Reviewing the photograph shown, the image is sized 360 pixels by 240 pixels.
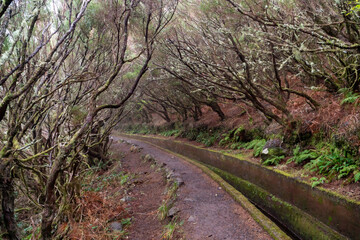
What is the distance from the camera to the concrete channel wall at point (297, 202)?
401 cm

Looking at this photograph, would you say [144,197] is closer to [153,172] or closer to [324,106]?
[153,172]

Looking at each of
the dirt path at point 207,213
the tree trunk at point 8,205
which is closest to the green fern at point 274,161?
the dirt path at point 207,213

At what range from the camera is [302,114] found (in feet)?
22.4

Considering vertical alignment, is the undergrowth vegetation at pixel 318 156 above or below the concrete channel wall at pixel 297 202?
above

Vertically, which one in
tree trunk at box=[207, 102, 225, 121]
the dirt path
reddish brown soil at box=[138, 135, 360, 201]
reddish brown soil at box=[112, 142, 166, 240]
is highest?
tree trunk at box=[207, 102, 225, 121]

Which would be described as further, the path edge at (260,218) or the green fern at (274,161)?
the green fern at (274,161)

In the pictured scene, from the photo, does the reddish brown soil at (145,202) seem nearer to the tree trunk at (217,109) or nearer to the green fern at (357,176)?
the green fern at (357,176)

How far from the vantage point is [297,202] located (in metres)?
5.14

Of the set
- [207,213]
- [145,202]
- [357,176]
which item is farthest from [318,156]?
[145,202]

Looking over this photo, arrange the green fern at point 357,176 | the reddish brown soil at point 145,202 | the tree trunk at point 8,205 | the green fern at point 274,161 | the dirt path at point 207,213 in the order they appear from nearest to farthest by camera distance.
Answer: the tree trunk at point 8,205
the green fern at point 357,176
the dirt path at point 207,213
the reddish brown soil at point 145,202
the green fern at point 274,161

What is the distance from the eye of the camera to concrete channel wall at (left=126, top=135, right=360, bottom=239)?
4.01m

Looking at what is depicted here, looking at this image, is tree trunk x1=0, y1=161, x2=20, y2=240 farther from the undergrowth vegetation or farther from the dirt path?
the undergrowth vegetation

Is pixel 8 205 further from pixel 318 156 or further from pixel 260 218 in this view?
pixel 318 156

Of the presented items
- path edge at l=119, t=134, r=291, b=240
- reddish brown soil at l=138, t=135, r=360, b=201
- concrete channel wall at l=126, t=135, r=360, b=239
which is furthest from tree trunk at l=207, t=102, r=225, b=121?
path edge at l=119, t=134, r=291, b=240
